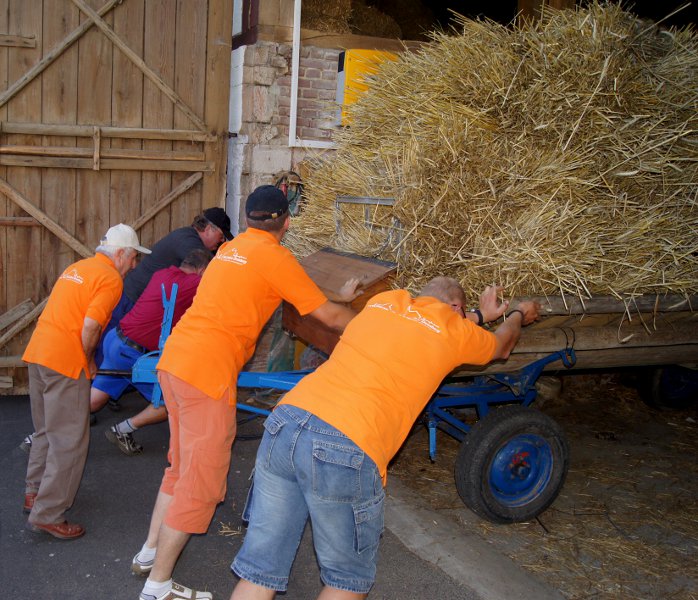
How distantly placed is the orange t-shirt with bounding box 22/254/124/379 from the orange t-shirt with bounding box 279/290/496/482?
176cm

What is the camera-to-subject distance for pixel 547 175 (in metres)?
4.19

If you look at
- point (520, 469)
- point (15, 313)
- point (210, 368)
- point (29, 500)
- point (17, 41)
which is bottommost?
point (29, 500)

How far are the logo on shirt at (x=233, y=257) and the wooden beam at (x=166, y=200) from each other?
3.71 metres

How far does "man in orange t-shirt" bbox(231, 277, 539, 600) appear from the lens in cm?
268

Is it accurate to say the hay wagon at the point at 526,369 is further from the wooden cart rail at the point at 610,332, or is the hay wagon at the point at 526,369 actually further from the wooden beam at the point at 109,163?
the wooden beam at the point at 109,163

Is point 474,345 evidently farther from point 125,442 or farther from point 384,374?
point 125,442

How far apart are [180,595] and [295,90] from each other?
17.0 feet

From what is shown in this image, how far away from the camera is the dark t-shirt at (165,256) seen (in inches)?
236

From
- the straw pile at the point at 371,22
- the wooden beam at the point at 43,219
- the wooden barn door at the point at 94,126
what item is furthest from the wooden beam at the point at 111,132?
the straw pile at the point at 371,22

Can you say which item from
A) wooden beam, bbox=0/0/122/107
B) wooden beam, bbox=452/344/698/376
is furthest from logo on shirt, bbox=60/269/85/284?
wooden beam, bbox=0/0/122/107

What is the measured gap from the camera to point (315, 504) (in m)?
2.69

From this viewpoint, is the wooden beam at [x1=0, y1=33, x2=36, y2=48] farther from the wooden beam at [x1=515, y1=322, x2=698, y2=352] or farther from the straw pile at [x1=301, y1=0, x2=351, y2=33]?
the wooden beam at [x1=515, y1=322, x2=698, y2=352]

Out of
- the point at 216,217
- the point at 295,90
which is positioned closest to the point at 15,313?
the point at 216,217

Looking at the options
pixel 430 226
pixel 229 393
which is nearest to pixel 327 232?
pixel 430 226
